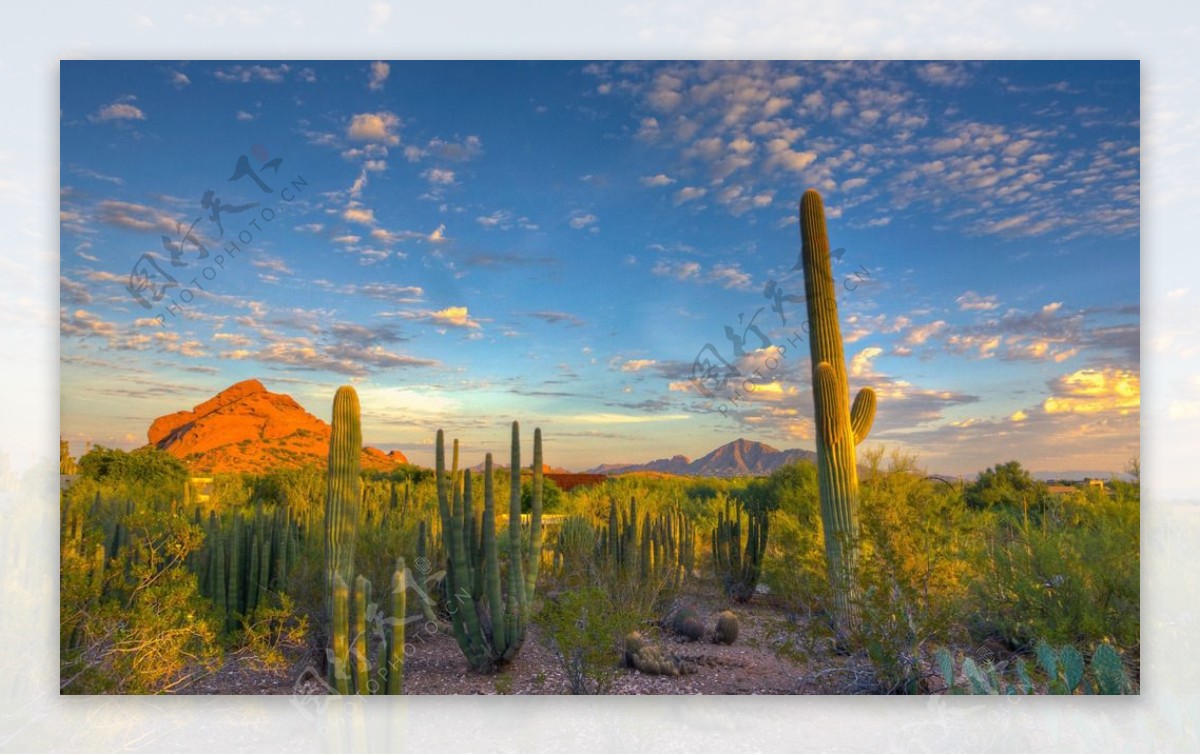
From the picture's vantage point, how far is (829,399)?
6.29 m

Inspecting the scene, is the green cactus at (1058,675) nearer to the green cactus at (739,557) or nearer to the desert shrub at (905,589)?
the desert shrub at (905,589)

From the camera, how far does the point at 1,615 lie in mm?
5398

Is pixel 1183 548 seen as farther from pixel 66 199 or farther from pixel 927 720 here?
pixel 66 199

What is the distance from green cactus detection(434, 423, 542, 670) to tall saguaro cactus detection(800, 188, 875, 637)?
2.22 metres

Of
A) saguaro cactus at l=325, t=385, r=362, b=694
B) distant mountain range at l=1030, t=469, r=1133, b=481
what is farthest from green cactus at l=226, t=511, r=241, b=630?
distant mountain range at l=1030, t=469, r=1133, b=481

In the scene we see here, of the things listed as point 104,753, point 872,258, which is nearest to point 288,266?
point 104,753

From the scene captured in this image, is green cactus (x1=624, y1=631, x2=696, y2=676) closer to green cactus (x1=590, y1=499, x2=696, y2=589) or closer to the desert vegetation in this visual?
the desert vegetation

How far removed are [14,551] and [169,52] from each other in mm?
3527

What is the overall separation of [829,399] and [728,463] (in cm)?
94

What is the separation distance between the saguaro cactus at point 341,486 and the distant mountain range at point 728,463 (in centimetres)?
180

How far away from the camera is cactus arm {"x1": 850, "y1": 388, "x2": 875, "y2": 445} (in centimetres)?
635

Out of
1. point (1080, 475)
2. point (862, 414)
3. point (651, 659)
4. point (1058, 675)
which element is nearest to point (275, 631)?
point (651, 659)

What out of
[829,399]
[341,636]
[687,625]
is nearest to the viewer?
[341,636]

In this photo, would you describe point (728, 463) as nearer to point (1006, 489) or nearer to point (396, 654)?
point (1006, 489)
